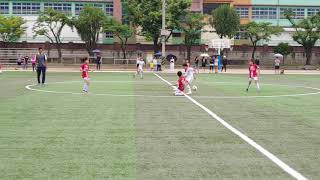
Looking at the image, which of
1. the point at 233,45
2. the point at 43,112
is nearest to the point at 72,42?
the point at 233,45

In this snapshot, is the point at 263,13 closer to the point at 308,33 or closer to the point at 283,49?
the point at 283,49

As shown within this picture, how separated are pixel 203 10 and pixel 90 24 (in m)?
20.9

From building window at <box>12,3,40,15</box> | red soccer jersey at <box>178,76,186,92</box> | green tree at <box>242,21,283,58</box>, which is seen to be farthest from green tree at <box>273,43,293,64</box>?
red soccer jersey at <box>178,76,186,92</box>

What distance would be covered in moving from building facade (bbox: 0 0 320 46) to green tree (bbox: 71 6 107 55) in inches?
166

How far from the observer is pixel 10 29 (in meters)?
75.8

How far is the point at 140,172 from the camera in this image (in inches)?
334

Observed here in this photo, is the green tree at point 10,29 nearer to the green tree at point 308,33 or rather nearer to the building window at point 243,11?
the building window at point 243,11

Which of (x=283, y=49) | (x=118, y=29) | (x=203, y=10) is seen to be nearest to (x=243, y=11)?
(x=203, y=10)

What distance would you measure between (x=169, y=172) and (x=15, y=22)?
2776 inches

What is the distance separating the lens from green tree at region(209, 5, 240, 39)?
78.0 m

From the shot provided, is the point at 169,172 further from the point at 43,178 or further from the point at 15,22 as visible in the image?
the point at 15,22

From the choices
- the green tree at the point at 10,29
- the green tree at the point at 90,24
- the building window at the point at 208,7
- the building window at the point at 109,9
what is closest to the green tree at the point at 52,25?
the green tree at the point at 90,24

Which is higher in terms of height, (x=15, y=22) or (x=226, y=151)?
(x=15, y=22)

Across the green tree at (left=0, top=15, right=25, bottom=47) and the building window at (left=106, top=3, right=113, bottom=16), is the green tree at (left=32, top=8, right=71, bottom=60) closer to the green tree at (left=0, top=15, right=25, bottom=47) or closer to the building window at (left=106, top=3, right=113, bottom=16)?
the green tree at (left=0, top=15, right=25, bottom=47)
